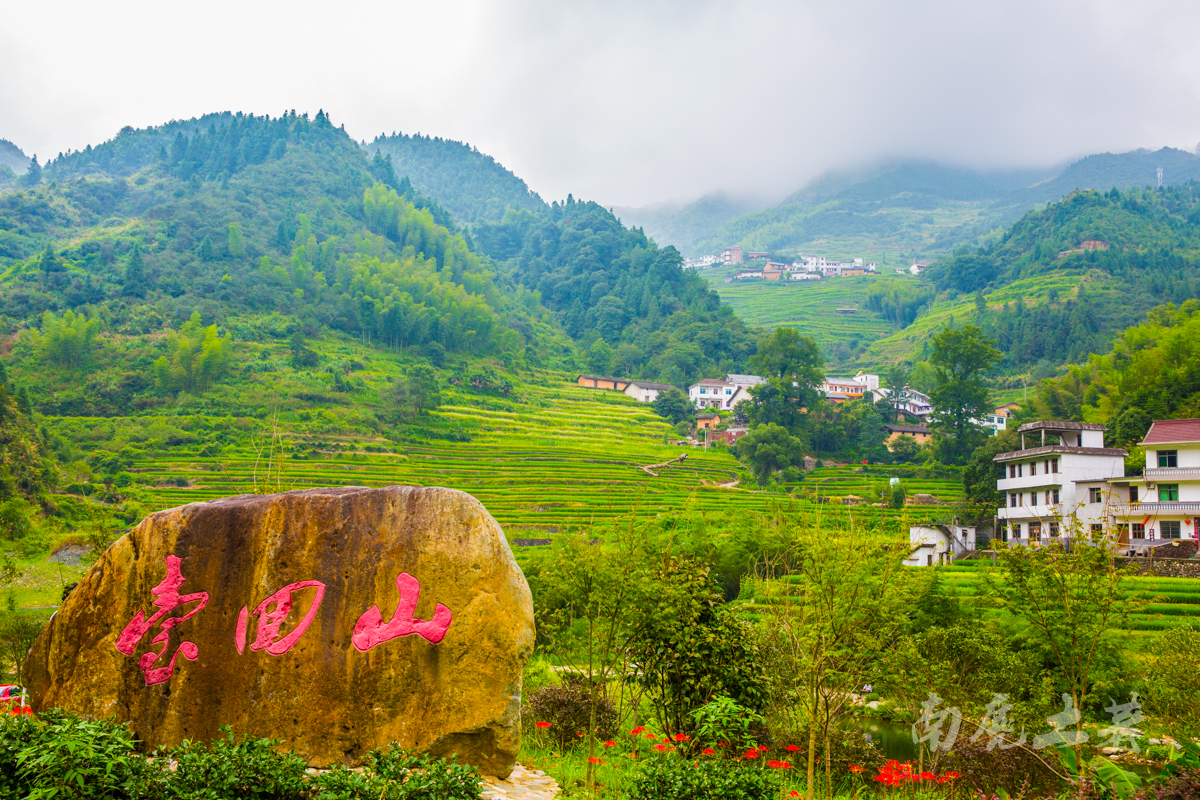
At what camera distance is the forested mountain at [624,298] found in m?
83.9

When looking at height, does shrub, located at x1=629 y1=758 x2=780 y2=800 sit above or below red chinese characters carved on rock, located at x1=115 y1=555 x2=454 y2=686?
below

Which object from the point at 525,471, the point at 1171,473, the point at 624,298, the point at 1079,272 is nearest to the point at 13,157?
the point at 624,298

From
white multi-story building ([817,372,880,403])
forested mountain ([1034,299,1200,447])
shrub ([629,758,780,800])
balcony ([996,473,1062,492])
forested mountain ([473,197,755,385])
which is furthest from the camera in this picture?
forested mountain ([473,197,755,385])

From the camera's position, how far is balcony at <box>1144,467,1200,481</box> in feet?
91.4

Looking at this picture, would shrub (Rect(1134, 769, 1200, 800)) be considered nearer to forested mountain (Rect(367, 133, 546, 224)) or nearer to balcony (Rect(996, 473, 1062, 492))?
balcony (Rect(996, 473, 1062, 492))

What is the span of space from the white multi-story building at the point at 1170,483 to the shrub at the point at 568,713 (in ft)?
79.5

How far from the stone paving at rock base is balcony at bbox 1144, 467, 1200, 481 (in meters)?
28.3

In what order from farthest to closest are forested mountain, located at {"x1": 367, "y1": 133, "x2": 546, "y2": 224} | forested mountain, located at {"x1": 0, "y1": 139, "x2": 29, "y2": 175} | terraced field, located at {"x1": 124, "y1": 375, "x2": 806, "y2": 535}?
1. forested mountain, located at {"x1": 367, "y1": 133, "x2": 546, "y2": 224}
2. forested mountain, located at {"x1": 0, "y1": 139, "x2": 29, "y2": 175}
3. terraced field, located at {"x1": 124, "y1": 375, "x2": 806, "y2": 535}

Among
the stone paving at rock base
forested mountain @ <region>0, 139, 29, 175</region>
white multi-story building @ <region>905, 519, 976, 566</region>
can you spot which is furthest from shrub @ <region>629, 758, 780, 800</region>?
forested mountain @ <region>0, 139, 29, 175</region>

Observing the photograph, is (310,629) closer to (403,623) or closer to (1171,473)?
(403,623)

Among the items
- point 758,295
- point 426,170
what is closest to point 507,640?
point 758,295

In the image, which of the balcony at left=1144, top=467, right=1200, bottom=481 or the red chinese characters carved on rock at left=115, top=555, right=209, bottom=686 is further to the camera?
the balcony at left=1144, top=467, right=1200, bottom=481

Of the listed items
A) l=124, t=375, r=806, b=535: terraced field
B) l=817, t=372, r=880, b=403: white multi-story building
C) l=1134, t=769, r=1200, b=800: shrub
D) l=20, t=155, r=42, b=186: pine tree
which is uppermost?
l=20, t=155, r=42, b=186: pine tree

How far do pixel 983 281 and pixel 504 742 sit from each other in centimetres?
10083
